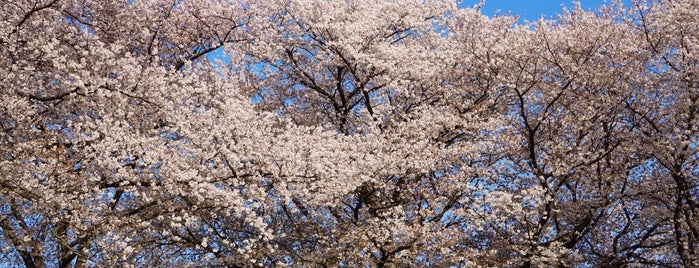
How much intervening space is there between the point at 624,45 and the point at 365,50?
7.56m

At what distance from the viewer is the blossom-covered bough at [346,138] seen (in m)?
14.4

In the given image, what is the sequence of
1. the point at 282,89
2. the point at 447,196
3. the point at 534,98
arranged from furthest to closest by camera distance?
the point at 282,89, the point at 534,98, the point at 447,196

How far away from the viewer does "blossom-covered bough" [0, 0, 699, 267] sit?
14398 millimetres

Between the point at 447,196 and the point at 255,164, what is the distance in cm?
583

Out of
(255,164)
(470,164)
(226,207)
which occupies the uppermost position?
(470,164)

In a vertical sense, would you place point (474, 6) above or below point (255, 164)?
above

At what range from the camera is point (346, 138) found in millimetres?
16750

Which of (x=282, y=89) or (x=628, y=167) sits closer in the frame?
(x=628, y=167)

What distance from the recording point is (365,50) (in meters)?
19.7

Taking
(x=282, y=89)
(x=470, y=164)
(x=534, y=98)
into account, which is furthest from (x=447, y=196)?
(x=282, y=89)

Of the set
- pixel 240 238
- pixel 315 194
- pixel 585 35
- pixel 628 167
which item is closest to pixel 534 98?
pixel 585 35

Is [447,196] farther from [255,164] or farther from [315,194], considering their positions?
[255,164]

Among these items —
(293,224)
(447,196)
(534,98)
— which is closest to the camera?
(293,224)

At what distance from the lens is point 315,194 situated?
15.0 meters
